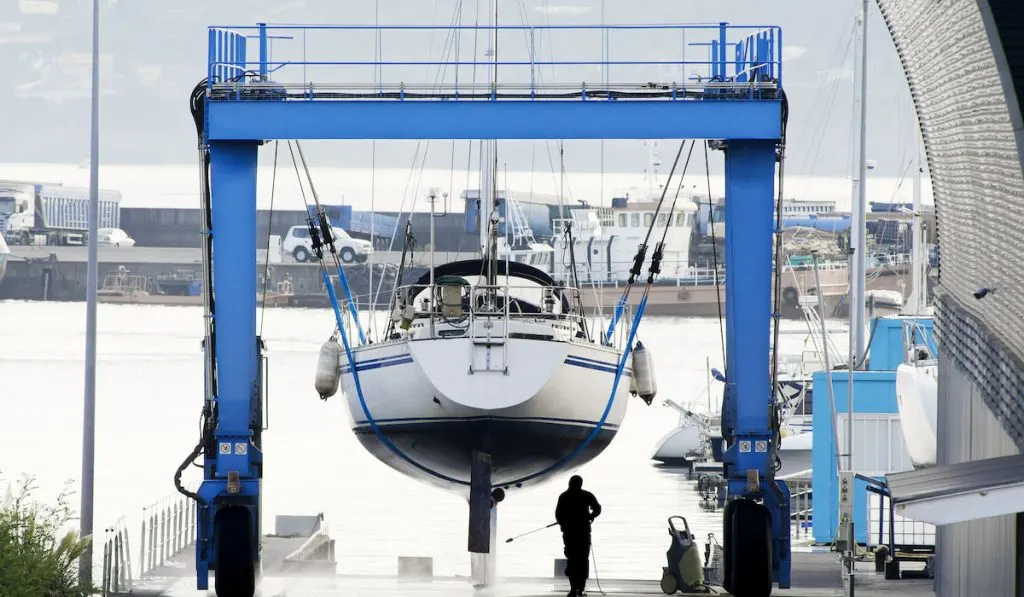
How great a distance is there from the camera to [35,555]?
749 inches

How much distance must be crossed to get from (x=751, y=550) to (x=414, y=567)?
740 cm

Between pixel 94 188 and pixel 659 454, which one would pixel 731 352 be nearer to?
pixel 94 188

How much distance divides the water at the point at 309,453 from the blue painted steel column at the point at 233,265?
8.65 m

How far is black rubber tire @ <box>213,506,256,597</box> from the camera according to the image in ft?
70.0

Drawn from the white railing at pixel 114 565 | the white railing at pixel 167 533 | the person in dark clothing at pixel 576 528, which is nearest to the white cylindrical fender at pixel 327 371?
the white railing at pixel 167 533

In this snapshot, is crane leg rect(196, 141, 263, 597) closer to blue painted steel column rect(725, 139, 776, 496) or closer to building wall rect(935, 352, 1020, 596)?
blue painted steel column rect(725, 139, 776, 496)

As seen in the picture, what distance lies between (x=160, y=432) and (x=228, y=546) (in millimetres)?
58499

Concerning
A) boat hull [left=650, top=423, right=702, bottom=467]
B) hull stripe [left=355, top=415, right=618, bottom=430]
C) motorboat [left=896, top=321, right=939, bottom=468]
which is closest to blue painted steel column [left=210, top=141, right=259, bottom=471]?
hull stripe [left=355, top=415, right=618, bottom=430]

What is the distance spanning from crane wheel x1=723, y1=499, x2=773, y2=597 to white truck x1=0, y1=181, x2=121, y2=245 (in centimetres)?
16443

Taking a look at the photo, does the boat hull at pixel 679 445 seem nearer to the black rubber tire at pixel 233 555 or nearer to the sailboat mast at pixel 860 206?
the sailboat mast at pixel 860 206

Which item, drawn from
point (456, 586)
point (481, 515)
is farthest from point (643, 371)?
point (456, 586)

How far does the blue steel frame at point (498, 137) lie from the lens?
Result: 2219 cm

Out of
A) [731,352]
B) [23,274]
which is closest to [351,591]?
[731,352]

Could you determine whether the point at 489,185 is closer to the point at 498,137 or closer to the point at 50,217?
the point at 498,137
